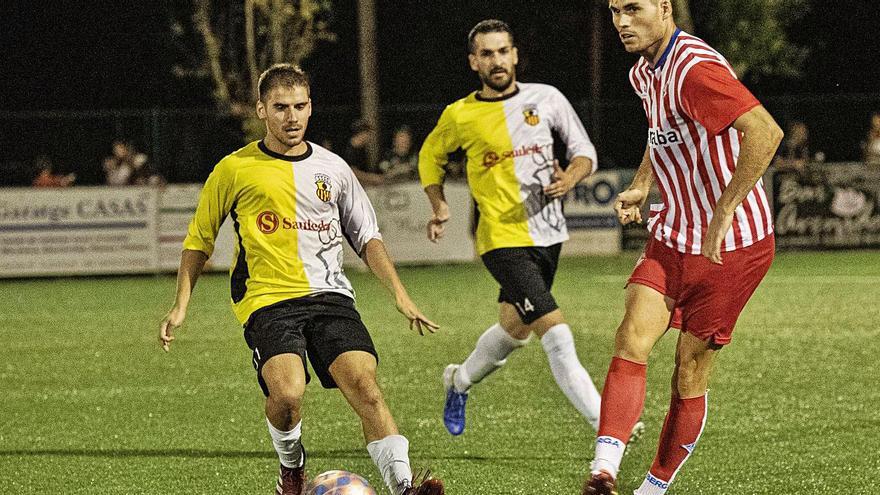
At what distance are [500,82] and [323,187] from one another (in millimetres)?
2085

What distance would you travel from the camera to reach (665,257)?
218 inches

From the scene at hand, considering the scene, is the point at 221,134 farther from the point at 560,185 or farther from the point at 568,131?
the point at 560,185

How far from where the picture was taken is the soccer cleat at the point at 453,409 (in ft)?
25.3

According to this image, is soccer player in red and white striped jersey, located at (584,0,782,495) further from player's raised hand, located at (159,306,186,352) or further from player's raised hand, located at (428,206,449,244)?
player's raised hand, located at (428,206,449,244)

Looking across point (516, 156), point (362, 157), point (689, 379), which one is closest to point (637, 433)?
point (516, 156)

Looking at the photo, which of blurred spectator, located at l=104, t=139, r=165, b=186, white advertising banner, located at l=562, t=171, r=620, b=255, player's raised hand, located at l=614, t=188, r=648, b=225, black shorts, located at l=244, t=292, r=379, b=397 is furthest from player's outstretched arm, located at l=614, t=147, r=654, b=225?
blurred spectator, located at l=104, t=139, r=165, b=186

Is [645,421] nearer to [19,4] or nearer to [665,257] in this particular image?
[665,257]

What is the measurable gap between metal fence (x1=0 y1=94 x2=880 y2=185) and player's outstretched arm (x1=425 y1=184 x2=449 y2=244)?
1458 centimetres

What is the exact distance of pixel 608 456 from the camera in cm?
523

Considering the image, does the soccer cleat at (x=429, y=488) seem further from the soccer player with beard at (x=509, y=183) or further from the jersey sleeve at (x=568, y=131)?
the jersey sleeve at (x=568, y=131)

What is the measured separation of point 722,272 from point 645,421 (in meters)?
2.77

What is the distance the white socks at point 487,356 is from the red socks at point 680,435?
219 cm

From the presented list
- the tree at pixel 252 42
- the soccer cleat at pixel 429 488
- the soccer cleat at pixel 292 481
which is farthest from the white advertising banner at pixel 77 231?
the soccer cleat at pixel 429 488

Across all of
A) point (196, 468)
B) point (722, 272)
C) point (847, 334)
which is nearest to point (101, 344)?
point (196, 468)
